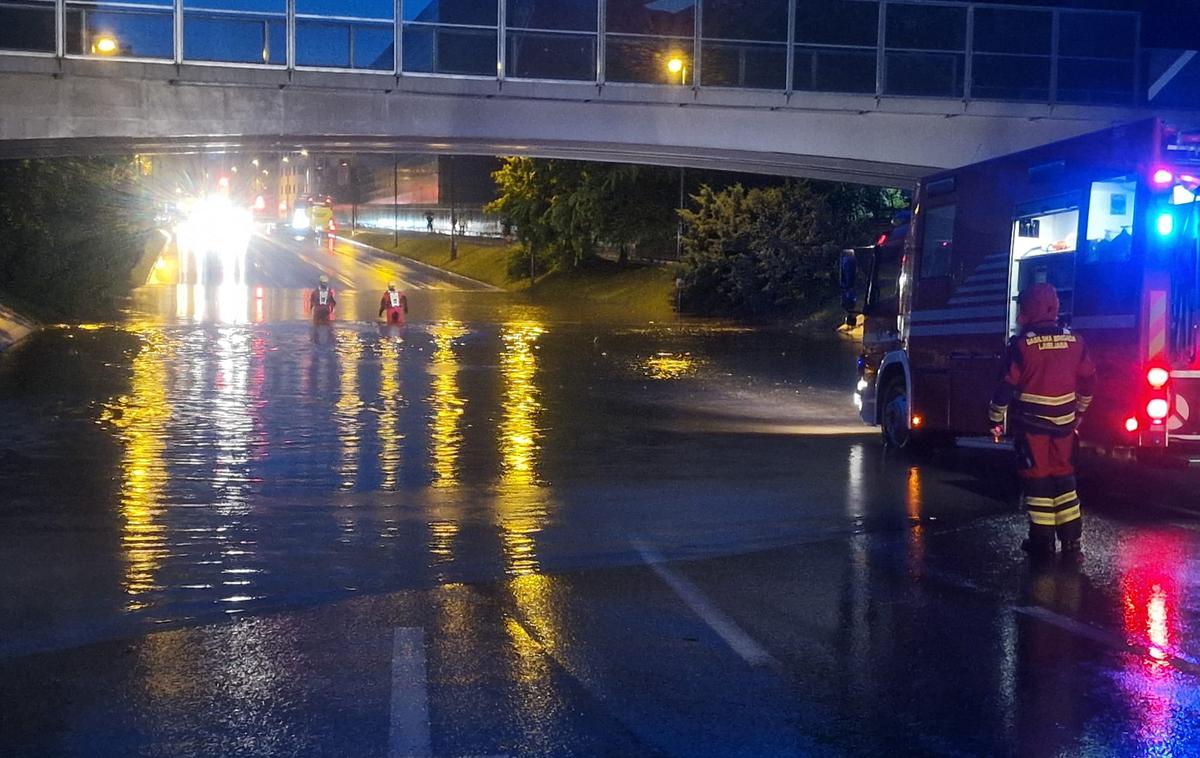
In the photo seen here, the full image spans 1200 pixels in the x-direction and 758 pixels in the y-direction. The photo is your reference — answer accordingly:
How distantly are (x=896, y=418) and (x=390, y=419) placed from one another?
6.34 metres

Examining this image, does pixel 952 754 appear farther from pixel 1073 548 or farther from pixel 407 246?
pixel 407 246

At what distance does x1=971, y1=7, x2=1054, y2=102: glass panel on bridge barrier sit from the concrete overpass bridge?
47 mm

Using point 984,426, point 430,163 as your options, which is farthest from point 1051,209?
point 430,163

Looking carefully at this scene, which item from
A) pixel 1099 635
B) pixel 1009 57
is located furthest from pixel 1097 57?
pixel 1099 635

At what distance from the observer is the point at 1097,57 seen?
110 feet

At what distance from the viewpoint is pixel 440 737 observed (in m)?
5.81

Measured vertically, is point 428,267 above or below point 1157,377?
above

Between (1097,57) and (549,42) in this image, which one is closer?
(549,42)

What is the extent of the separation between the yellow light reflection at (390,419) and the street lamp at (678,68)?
837cm

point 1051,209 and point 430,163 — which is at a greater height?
point 430,163

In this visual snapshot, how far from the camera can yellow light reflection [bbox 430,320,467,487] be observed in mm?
14165

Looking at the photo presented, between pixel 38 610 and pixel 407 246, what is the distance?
94.8 metres

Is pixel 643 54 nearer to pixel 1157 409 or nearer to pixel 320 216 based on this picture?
pixel 1157 409

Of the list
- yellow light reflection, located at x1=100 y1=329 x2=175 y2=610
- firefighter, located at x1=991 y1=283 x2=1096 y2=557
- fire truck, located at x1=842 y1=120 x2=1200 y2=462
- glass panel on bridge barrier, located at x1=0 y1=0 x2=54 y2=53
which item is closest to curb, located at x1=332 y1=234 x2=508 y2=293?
glass panel on bridge barrier, located at x1=0 y1=0 x2=54 y2=53
